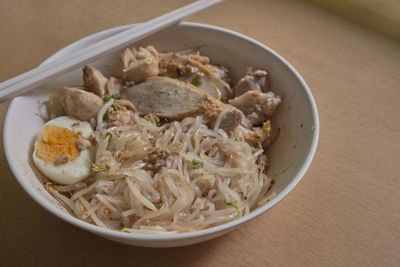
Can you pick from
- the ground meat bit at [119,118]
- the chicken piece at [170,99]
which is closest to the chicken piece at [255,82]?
the chicken piece at [170,99]

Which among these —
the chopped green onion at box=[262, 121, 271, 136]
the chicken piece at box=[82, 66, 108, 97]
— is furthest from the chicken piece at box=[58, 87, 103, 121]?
the chopped green onion at box=[262, 121, 271, 136]

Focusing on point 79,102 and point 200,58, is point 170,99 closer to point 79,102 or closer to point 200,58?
point 200,58

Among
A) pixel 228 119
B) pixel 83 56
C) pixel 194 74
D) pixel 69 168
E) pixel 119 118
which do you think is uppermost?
pixel 83 56

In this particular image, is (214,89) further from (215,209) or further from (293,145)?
(215,209)

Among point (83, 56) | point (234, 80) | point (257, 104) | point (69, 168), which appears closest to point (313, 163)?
point (257, 104)

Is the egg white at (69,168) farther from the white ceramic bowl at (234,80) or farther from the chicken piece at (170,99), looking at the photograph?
the chicken piece at (170,99)
